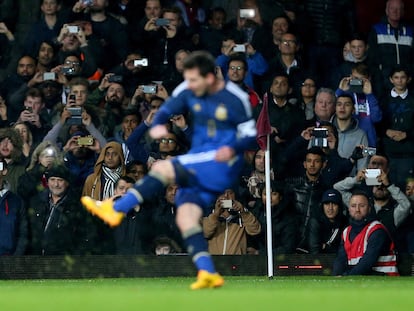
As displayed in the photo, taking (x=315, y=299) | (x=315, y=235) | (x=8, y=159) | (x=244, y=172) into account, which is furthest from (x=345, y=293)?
(x=8, y=159)

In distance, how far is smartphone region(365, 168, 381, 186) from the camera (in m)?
17.2

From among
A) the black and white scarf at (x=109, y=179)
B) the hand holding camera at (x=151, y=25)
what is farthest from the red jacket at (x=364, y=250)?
the hand holding camera at (x=151, y=25)

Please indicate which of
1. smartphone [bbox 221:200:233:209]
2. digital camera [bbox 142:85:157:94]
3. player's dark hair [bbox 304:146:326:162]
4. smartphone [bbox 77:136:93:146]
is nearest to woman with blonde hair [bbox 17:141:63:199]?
smartphone [bbox 77:136:93:146]

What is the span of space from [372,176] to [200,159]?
519 cm

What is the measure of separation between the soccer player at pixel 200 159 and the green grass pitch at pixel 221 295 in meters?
0.54

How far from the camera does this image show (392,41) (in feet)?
64.7

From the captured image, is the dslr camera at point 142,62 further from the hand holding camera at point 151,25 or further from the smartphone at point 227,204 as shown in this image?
the smartphone at point 227,204

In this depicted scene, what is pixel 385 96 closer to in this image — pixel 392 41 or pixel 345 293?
pixel 392 41

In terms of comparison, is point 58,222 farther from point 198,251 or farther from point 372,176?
point 198,251

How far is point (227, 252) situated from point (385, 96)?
3.56 metres

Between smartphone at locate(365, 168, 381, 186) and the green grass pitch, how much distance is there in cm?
195

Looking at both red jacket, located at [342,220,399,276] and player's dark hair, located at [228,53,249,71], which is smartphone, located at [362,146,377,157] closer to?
red jacket, located at [342,220,399,276]

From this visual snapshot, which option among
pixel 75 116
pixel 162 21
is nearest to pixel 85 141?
pixel 75 116

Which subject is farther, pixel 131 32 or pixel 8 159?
pixel 131 32
